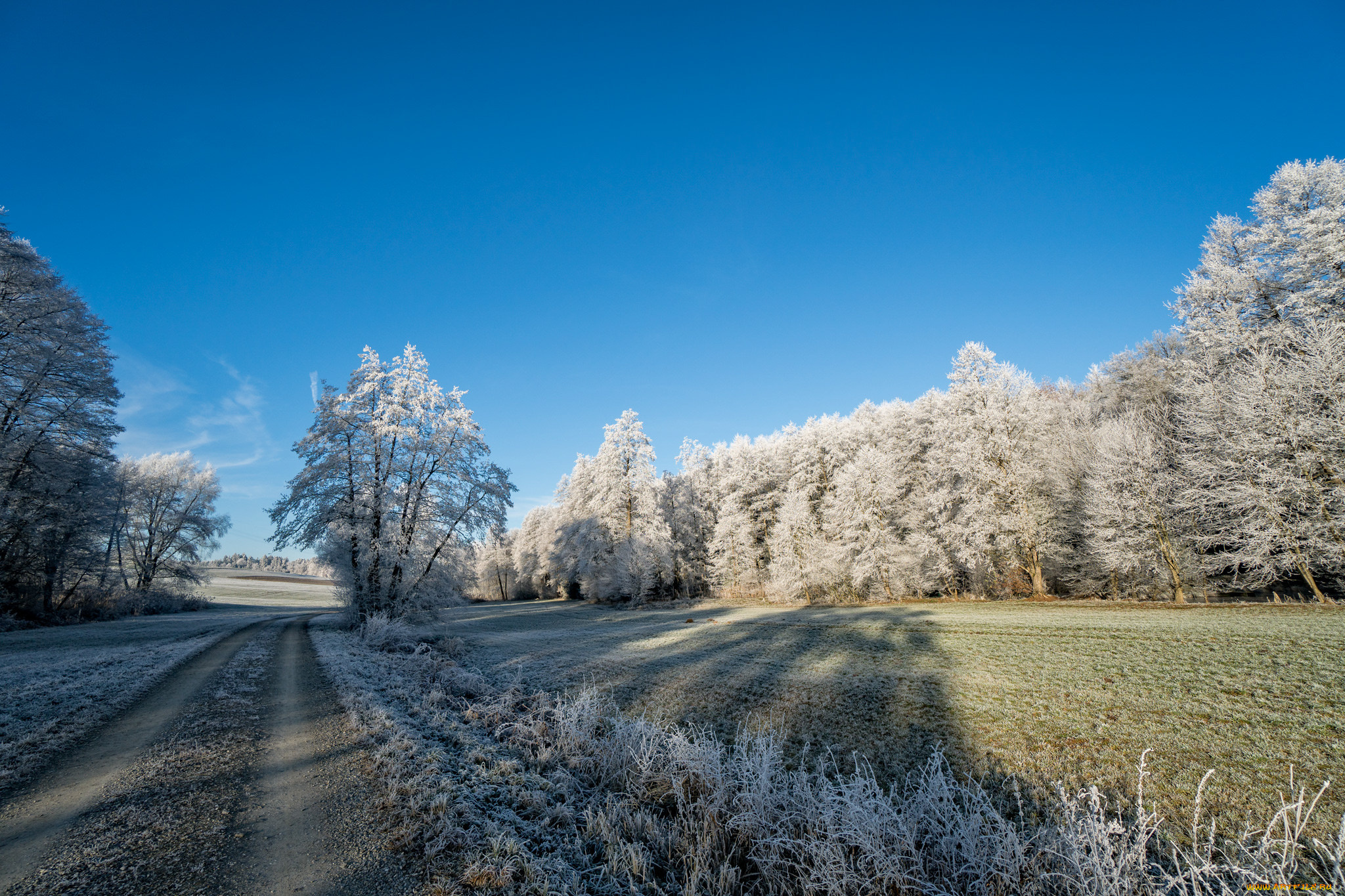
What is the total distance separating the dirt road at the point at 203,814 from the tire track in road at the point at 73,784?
0.02 m

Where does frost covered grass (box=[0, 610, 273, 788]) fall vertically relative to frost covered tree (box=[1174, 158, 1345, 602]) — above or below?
below

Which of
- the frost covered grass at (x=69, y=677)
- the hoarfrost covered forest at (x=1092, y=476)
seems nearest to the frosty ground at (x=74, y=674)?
the frost covered grass at (x=69, y=677)

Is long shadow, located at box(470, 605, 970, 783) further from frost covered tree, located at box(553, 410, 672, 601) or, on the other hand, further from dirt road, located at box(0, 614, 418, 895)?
frost covered tree, located at box(553, 410, 672, 601)

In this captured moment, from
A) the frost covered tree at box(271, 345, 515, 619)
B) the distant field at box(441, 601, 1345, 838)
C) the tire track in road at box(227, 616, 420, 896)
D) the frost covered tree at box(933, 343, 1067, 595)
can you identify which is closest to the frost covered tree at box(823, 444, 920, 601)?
the frost covered tree at box(933, 343, 1067, 595)

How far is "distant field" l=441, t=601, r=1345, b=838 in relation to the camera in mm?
6566

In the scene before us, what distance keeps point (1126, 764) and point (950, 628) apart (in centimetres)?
1104

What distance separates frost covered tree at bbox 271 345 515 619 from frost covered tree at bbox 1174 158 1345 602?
102 ft

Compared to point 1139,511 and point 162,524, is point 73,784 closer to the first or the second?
point 1139,511

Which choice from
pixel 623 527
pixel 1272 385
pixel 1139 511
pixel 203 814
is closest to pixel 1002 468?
pixel 1139 511

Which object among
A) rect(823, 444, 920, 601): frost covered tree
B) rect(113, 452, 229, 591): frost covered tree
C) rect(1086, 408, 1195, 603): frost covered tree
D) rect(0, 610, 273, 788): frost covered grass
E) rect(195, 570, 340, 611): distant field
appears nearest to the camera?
rect(0, 610, 273, 788): frost covered grass

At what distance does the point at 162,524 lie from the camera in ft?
130

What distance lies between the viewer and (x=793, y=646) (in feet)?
53.7

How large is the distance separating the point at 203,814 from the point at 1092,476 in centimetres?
3161

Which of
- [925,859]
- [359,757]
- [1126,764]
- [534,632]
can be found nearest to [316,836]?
[359,757]
